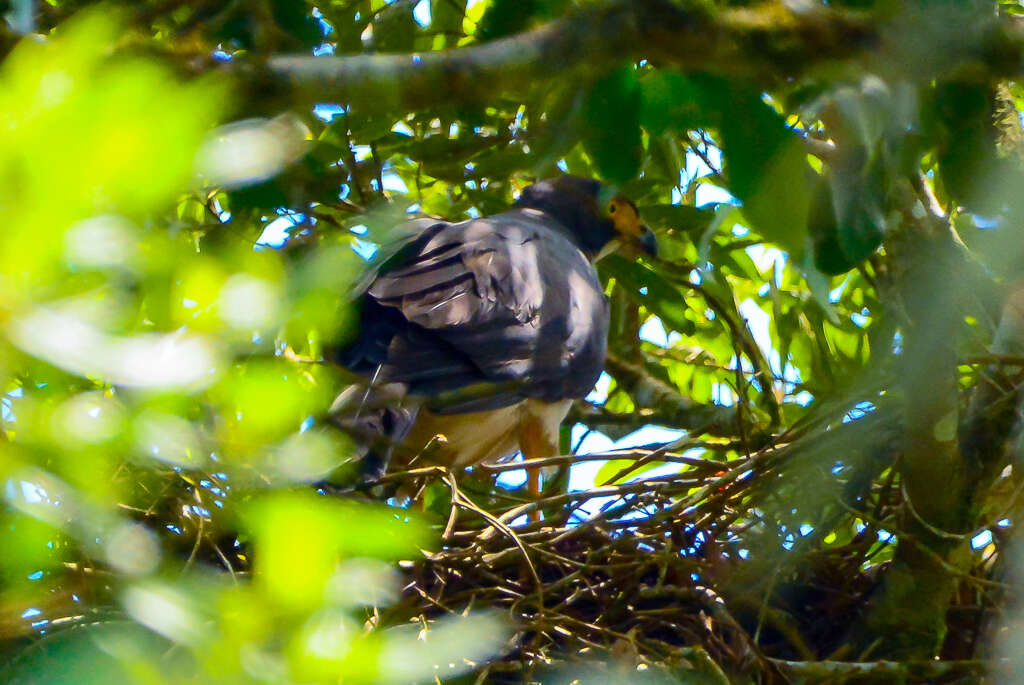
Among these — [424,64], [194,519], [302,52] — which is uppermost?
[424,64]

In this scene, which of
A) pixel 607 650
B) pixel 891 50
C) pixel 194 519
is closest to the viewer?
pixel 891 50

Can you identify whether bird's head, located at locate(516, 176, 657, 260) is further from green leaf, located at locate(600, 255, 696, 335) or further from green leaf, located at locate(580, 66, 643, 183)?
green leaf, located at locate(580, 66, 643, 183)

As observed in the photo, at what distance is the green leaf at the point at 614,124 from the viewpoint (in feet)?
7.21

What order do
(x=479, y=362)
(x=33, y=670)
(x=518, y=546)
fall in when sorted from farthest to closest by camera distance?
1. (x=479, y=362)
2. (x=518, y=546)
3. (x=33, y=670)

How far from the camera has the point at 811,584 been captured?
3.77m

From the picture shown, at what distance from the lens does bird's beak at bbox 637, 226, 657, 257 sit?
5.41m

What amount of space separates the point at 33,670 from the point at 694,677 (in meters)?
1.77

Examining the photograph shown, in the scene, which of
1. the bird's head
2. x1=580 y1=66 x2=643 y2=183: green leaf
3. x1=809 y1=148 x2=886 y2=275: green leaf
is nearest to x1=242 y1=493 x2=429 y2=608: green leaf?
x1=580 y1=66 x2=643 y2=183: green leaf

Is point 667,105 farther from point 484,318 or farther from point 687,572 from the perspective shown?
point 484,318

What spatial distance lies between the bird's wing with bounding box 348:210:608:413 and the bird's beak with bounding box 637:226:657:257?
40 cm

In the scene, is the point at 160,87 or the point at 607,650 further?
the point at 607,650

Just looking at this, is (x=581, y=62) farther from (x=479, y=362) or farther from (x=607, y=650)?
(x=479, y=362)

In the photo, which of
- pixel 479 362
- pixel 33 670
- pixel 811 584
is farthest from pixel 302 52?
pixel 811 584

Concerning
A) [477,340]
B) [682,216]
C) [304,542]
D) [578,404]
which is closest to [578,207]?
[578,404]
